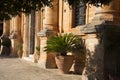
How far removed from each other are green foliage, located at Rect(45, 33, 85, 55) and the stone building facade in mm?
391

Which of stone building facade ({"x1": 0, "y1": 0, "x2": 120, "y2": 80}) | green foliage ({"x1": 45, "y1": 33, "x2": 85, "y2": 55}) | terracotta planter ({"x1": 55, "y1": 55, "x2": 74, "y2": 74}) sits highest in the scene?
stone building facade ({"x1": 0, "y1": 0, "x2": 120, "y2": 80})

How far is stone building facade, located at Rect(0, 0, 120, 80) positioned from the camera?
946cm

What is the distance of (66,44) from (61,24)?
335 centimetres

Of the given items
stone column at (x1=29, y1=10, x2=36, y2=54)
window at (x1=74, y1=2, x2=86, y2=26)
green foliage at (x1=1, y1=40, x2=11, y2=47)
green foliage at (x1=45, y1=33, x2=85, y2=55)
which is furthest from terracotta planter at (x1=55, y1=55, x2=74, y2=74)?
green foliage at (x1=1, y1=40, x2=11, y2=47)

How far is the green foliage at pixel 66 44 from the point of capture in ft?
38.5

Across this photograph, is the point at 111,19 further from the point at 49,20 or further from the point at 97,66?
the point at 49,20

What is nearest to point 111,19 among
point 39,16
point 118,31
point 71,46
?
point 118,31

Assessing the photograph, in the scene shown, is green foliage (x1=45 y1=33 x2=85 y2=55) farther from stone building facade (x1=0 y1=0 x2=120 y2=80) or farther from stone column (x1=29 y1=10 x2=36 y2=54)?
stone column (x1=29 y1=10 x2=36 y2=54)

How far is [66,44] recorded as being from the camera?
1173cm

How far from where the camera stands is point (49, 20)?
595 inches

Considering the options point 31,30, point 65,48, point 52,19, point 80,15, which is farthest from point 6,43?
point 65,48

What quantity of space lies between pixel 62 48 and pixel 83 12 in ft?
8.08

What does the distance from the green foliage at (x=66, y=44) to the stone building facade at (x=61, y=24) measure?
0.39m

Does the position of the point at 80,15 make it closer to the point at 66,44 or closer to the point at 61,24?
the point at 61,24
